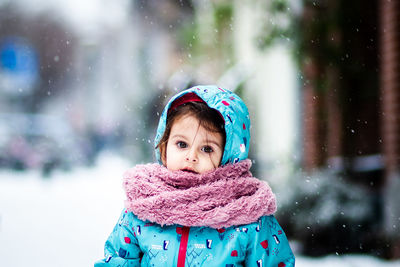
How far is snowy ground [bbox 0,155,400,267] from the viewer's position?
3592 mm

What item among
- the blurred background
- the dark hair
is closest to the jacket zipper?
the dark hair

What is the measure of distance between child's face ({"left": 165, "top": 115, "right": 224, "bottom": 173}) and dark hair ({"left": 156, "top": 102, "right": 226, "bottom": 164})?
2cm

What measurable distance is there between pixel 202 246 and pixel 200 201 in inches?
6.8

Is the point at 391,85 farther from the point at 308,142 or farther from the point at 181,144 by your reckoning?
the point at 181,144

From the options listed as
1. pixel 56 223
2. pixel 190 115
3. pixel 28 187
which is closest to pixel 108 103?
pixel 28 187

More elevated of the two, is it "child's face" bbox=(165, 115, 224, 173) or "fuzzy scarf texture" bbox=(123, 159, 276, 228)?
"child's face" bbox=(165, 115, 224, 173)

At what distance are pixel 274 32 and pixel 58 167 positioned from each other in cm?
749

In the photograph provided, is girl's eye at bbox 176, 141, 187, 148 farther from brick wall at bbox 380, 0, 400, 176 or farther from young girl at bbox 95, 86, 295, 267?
brick wall at bbox 380, 0, 400, 176

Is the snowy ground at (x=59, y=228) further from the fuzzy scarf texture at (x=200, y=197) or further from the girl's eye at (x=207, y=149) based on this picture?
the girl's eye at (x=207, y=149)

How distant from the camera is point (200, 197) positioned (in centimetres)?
175

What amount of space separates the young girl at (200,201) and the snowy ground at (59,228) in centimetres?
172

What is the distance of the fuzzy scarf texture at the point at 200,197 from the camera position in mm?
1692

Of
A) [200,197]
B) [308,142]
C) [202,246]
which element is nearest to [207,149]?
[200,197]

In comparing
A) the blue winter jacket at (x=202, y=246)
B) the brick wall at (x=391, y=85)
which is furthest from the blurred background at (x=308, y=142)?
the blue winter jacket at (x=202, y=246)
